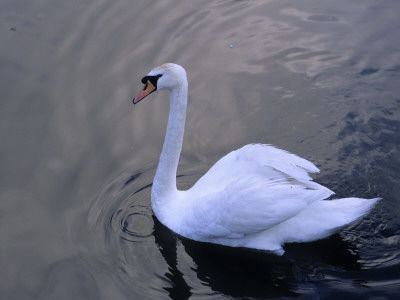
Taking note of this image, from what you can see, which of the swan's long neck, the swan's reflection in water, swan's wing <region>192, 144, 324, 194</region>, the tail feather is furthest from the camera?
the swan's long neck

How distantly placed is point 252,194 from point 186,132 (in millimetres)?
2529

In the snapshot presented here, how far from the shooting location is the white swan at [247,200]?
6.27 meters

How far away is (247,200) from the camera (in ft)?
20.6

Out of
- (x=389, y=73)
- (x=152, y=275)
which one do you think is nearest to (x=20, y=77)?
(x=152, y=275)

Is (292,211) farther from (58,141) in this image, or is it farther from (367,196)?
(58,141)

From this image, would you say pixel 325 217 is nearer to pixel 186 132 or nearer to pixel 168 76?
pixel 168 76

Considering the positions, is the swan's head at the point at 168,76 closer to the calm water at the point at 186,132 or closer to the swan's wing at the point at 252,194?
the swan's wing at the point at 252,194

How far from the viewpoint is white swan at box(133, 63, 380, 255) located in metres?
6.27

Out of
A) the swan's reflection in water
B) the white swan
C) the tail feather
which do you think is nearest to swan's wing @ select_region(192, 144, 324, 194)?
the white swan

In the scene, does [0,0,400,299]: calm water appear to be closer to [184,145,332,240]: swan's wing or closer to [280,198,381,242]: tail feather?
[280,198,381,242]: tail feather

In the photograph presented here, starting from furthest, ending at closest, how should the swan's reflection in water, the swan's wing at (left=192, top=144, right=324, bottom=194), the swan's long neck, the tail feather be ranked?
the swan's long neck < the swan's wing at (left=192, top=144, right=324, bottom=194) < the tail feather < the swan's reflection in water

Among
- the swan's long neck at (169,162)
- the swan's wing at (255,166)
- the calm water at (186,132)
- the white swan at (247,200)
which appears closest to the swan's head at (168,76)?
the white swan at (247,200)

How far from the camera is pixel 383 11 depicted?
Result: 10.8m

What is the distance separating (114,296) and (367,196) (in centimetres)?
334
